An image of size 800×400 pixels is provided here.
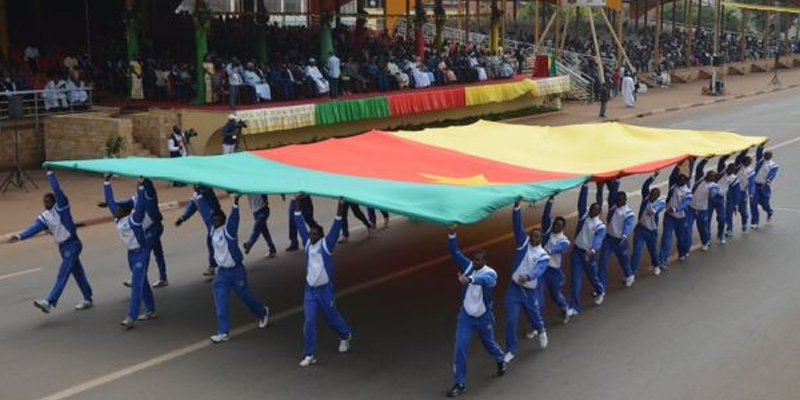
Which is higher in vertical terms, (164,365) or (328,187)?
(328,187)

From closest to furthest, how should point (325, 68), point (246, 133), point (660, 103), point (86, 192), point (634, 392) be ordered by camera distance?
point (634, 392) < point (86, 192) < point (246, 133) < point (325, 68) < point (660, 103)

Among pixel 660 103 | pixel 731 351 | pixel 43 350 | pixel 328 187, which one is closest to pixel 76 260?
pixel 43 350

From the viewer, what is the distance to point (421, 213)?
31.7 feet

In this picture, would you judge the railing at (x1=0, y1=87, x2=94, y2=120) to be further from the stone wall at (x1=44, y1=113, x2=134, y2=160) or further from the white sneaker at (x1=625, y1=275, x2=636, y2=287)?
the white sneaker at (x1=625, y1=275, x2=636, y2=287)

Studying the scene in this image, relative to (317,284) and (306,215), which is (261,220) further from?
(317,284)

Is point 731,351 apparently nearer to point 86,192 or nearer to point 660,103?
point 86,192

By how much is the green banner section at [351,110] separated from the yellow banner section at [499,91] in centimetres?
507

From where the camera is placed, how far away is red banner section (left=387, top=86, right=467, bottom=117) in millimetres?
28875

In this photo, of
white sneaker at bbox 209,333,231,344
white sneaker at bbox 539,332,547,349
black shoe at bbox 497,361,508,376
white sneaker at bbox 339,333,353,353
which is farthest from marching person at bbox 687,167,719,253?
white sneaker at bbox 209,333,231,344

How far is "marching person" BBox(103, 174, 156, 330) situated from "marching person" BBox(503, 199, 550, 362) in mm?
4453

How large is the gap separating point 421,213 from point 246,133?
48.1 feet

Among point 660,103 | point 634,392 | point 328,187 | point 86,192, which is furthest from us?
point 660,103

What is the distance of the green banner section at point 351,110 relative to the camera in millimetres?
25891

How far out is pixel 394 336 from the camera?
1066 centimetres
